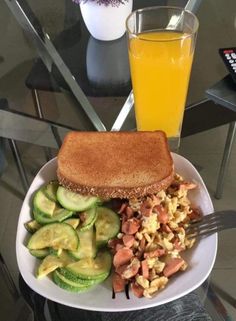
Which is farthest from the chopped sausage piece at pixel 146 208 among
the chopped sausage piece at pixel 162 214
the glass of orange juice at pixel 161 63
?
the glass of orange juice at pixel 161 63

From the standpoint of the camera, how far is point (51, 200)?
0.66 meters

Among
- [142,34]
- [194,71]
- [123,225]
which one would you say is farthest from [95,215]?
[194,71]

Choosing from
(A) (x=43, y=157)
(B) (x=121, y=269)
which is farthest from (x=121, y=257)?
(A) (x=43, y=157)

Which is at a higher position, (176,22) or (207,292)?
(176,22)

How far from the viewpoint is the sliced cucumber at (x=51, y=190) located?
0.67 m

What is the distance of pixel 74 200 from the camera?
65 centimetres

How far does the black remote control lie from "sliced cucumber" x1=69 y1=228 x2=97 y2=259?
0.43 m

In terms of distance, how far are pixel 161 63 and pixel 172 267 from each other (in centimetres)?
35

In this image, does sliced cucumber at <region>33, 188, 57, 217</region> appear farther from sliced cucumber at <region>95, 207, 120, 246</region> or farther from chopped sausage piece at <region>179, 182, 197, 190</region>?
chopped sausage piece at <region>179, 182, 197, 190</region>

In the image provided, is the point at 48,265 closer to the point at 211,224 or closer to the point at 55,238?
the point at 55,238

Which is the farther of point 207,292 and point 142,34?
point 142,34

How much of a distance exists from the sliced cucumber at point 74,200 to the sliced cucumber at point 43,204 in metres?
0.01

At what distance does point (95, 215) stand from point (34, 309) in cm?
16

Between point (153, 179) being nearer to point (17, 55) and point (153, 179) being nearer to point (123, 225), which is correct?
point (123, 225)
